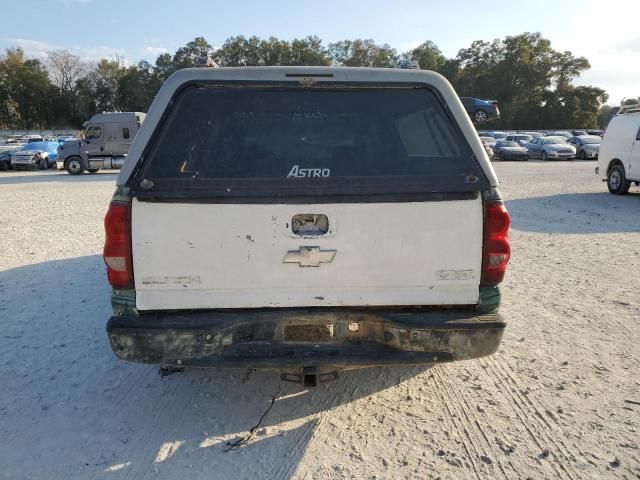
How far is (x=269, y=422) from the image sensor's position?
3.14 metres

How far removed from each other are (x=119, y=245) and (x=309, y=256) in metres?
1.03

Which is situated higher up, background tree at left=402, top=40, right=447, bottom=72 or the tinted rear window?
background tree at left=402, top=40, right=447, bottom=72

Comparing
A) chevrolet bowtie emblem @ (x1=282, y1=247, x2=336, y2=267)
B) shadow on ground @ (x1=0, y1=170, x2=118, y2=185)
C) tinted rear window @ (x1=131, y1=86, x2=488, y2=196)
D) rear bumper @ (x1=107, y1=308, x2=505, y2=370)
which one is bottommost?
shadow on ground @ (x1=0, y1=170, x2=118, y2=185)

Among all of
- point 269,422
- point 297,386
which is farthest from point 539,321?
point 269,422

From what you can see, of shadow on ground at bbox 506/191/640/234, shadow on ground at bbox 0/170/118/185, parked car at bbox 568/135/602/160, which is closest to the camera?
shadow on ground at bbox 506/191/640/234

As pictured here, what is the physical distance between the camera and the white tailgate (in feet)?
8.80

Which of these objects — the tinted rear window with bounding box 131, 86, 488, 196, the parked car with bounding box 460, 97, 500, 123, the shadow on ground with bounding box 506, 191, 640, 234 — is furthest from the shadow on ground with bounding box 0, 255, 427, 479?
the shadow on ground with bounding box 506, 191, 640, 234

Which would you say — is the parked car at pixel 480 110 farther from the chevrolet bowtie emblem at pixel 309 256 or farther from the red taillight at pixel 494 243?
the chevrolet bowtie emblem at pixel 309 256

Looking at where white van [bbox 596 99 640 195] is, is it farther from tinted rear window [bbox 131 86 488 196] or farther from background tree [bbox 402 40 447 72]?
background tree [bbox 402 40 447 72]

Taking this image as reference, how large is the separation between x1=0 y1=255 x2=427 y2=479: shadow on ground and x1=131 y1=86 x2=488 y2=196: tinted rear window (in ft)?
4.84

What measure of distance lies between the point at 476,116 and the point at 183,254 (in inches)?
501

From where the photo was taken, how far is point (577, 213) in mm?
10805

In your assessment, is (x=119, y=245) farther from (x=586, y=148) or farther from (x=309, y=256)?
(x=586, y=148)

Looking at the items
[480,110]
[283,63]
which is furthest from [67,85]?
[480,110]
